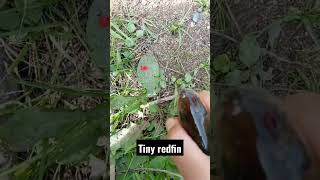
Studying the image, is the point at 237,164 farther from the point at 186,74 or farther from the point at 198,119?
the point at 186,74

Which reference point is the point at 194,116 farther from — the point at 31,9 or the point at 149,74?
the point at 31,9

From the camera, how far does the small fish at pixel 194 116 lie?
4.46 ft

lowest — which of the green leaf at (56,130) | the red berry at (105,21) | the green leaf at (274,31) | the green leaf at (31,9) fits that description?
the green leaf at (56,130)

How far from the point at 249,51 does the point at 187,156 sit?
1.02 ft

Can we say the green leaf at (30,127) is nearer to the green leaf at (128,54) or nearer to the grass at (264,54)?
→ the green leaf at (128,54)

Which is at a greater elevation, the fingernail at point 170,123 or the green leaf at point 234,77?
the green leaf at point 234,77

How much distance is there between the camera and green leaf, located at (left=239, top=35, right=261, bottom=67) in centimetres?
137

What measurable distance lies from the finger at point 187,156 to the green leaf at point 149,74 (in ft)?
0.30

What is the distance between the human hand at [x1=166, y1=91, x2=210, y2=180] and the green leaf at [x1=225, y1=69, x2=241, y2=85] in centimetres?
7

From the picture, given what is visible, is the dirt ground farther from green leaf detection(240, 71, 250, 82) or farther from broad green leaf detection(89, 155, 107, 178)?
broad green leaf detection(89, 155, 107, 178)

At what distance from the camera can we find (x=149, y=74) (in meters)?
1.36

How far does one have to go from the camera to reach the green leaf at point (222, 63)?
137cm

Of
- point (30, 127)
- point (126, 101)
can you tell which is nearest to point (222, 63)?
point (126, 101)

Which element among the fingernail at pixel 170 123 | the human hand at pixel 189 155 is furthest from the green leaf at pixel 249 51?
the fingernail at pixel 170 123
